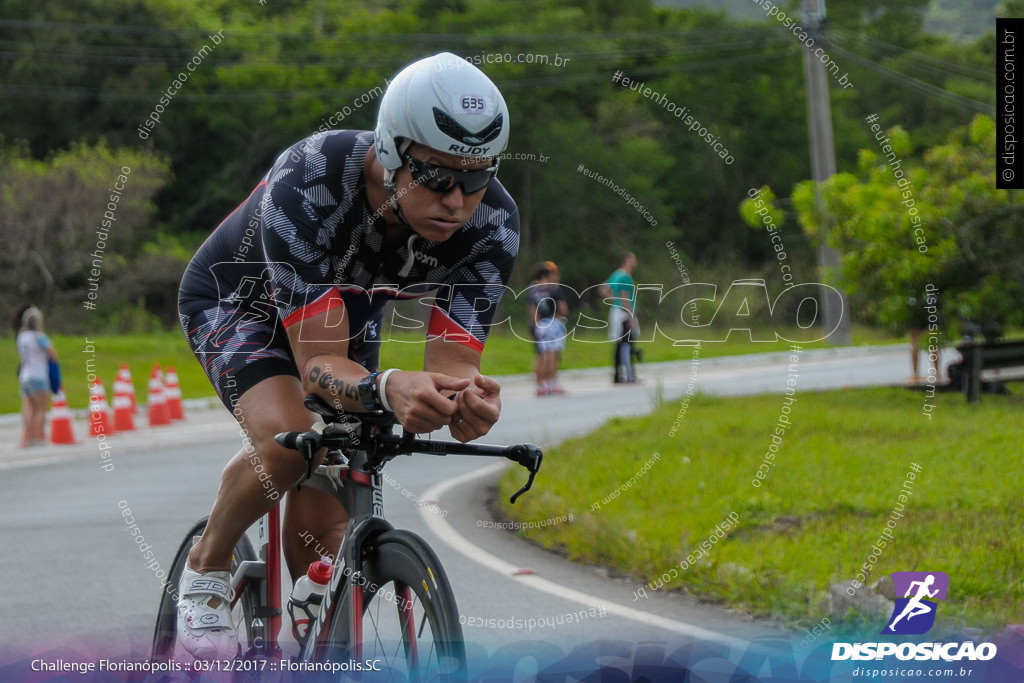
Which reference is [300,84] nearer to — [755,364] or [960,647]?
[755,364]

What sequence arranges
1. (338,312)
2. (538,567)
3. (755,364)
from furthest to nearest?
(755,364) < (538,567) < (338,312)

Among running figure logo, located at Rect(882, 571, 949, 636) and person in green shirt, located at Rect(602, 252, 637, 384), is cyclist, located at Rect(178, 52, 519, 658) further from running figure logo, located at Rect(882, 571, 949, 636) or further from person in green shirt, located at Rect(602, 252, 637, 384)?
person in green shirt, located at Rect(602, 252, 637, 384)

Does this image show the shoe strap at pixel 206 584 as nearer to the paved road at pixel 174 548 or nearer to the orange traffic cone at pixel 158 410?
the paved road at pixel 174 548

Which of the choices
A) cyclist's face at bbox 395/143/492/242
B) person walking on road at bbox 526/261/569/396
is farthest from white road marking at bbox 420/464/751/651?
person walking on road at bbox 526/261/569/396

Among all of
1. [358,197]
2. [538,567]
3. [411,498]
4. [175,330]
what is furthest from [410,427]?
[175,330]

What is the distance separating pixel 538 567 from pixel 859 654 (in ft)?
7.68

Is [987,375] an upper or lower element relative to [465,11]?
lower

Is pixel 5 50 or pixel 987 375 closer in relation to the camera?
pixel 987 375

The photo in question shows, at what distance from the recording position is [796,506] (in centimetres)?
713

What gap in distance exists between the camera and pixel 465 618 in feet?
18.5

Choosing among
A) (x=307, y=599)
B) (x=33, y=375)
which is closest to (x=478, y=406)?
(x=307, y=599)

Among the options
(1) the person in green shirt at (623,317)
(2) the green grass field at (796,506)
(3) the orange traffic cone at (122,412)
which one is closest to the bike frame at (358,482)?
(2) the green grass field at (796,506)

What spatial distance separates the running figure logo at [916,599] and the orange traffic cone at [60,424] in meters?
11.4

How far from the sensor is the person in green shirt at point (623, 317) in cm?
1579
